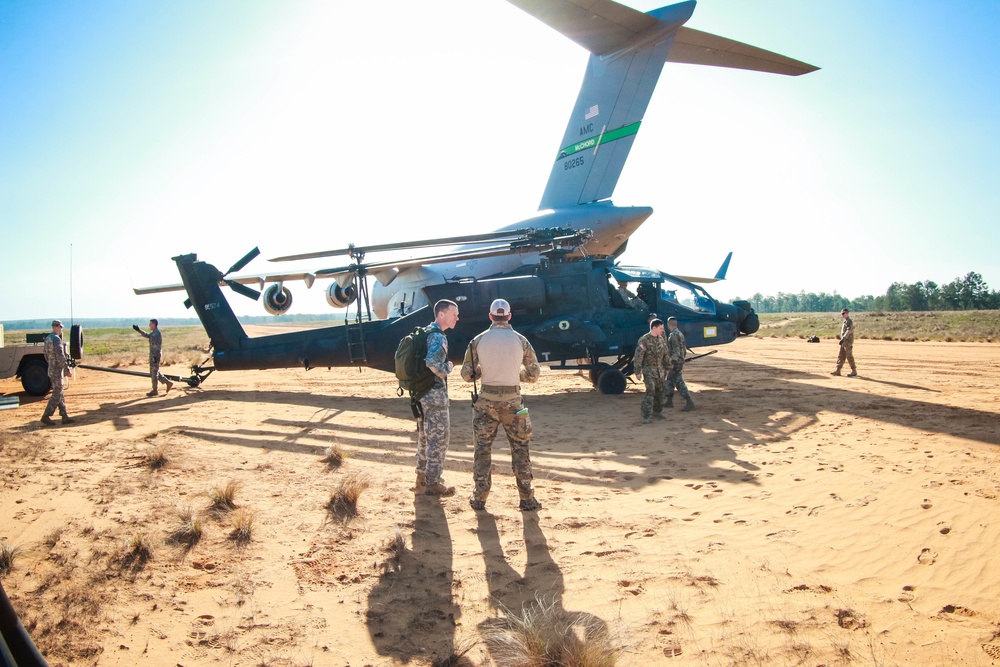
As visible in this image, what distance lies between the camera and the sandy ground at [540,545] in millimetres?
3006

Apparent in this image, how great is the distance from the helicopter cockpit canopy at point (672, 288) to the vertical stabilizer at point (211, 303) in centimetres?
852

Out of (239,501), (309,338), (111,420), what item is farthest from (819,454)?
(111,420)

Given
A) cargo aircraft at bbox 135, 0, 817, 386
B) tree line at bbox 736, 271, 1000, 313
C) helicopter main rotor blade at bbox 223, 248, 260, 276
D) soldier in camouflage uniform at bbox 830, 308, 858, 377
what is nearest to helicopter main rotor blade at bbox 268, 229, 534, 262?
cargo aircraft at bbox 135, 0, 817, 386

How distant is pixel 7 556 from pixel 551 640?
3.54 m

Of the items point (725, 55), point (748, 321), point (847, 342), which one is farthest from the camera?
point (725, 55)

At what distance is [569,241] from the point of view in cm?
1051

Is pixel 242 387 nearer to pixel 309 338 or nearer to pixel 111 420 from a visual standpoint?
pixel 309 338

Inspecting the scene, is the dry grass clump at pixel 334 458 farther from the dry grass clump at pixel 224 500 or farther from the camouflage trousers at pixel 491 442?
the camouflage trousers at pixel 491 442

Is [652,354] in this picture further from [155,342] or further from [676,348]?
[155,342]

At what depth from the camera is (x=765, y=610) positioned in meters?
3.25

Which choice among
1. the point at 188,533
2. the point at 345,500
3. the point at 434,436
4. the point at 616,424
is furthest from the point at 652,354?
the point at 188,533

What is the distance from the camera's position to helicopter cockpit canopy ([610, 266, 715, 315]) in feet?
38.1

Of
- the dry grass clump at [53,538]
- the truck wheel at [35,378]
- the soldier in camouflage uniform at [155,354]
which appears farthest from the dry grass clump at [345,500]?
the truck wheel at [35,378]

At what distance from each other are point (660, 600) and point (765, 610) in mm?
600
